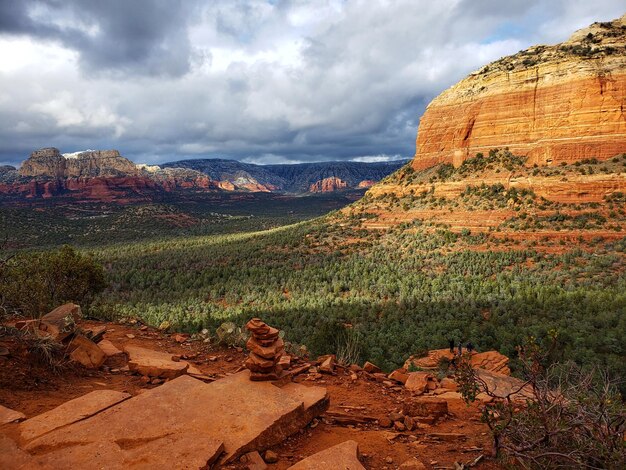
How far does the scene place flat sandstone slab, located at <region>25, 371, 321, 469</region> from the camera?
4.50 meters

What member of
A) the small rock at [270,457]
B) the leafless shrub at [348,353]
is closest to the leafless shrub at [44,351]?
the small rock at [270,457]

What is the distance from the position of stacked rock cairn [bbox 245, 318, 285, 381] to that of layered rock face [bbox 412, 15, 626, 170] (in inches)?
2016

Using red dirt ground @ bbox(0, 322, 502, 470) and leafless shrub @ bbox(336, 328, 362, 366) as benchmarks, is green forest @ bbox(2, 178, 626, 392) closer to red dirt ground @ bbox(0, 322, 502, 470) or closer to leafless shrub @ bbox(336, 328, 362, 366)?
leafless shrub @ bbox(336, 328, 362, 366)

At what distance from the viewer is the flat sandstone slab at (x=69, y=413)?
Result: 498cm

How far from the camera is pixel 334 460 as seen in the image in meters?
4.75

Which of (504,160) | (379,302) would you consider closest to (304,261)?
(379,302)

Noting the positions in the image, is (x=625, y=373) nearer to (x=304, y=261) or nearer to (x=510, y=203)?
(x=510, y=203)

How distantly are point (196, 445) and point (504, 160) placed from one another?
56.0 m

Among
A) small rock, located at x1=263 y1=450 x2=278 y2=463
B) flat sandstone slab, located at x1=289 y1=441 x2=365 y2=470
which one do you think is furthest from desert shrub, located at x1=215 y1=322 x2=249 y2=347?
flat sandstone slab, located at x1=289 y1=441 x2=365 y2=470

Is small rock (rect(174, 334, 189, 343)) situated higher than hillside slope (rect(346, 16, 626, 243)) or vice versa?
hillside slope (rect(346, 16, 626, 243))

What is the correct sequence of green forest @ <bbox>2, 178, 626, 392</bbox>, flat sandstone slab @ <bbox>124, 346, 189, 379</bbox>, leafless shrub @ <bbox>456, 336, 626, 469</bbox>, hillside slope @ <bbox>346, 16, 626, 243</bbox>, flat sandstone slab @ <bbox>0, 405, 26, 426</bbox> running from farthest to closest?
hillside slope @ <bbox>346, 16, 626, 243</bbox>
green forest @ <bbox>2, 178, 626, 392</bbox>
flat sandstone slab @ <bbox>124, 346, 189, 379</bbox>
flat sandstone slab @ <bbox>0, 405, 26, 426</bbox>
leafless shrub @ <bbox>456, 336, 626, 469</bbox>

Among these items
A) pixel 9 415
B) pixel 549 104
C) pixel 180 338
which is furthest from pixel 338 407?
pixel 549 104

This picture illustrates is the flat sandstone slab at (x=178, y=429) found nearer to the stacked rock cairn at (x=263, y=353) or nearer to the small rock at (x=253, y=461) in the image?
the small rock at (x=253, y=461)

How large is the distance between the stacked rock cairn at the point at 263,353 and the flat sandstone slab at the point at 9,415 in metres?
3.60
